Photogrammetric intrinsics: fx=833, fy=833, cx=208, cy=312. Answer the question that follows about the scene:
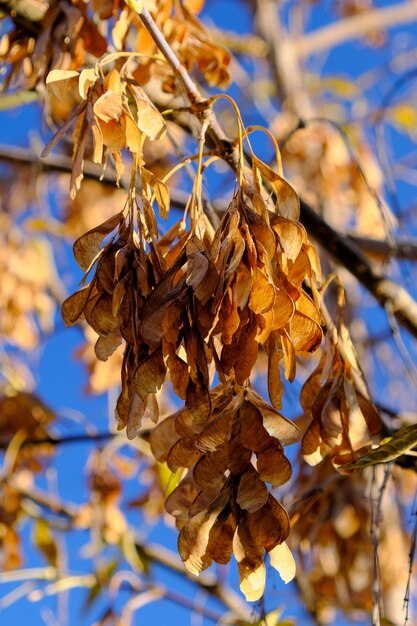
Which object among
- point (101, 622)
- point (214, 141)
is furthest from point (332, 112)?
point (214, 141)

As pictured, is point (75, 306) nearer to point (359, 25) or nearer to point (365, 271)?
point (365, 271)

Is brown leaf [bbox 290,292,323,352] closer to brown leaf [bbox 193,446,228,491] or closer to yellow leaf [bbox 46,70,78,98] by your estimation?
brown leaf [bbox 193,446,228,491]

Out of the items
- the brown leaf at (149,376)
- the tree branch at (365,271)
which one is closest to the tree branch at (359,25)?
the tree branch at (365,271)

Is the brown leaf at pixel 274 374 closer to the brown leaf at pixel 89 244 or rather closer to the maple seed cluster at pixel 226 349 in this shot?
the maple seed cluster at pixel 226 349

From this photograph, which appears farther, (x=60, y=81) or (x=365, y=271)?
(x=365, y=271)

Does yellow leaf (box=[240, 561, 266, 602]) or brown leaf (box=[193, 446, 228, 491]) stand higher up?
brown leaf (box=[193, 446, 228, 491])

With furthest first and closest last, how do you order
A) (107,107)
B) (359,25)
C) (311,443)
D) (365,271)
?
(359,25), (365,271), (311,443), (107,107)

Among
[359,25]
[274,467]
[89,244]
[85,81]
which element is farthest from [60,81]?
[359,25]

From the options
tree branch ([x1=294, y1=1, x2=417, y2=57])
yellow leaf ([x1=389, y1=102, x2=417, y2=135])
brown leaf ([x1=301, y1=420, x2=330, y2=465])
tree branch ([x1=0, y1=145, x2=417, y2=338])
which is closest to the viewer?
brown leaf ([x1=301, y1=420, x2=330, y2=465])

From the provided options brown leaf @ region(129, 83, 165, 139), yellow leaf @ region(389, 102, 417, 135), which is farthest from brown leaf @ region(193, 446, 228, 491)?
yellow leaf @ region(389, 102, 417, 135)

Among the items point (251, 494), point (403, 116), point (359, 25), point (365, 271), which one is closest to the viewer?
point (251, 494)

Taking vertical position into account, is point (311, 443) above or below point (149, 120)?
below

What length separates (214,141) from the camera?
963 millimetres

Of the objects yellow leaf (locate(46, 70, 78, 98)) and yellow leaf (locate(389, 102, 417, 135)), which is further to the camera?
yellow leaf (locate(389, 102, 417, 135))
